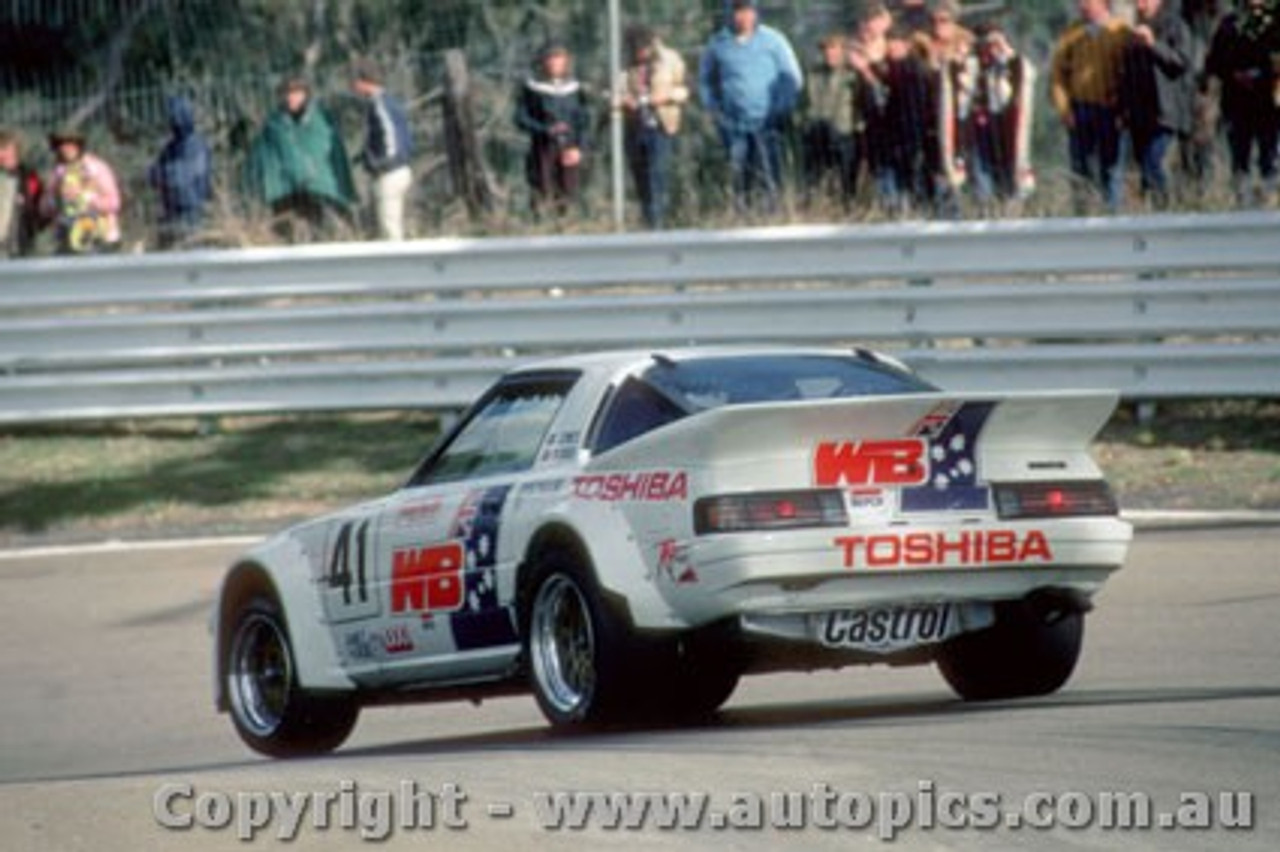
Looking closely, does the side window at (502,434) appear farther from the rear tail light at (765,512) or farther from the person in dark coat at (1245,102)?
the person in dark coat at (1245,102)

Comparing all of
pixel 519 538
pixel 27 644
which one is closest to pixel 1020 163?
pixel 27 644

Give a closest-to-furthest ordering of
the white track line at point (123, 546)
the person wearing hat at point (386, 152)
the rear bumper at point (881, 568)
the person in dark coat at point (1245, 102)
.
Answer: the rear bumper at point (881, 568) → the white track line at point (123, 546) → the person in dark coat at point (1245, 102) → the person wearing hat at point (386, 152)

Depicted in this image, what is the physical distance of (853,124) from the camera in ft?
69.3

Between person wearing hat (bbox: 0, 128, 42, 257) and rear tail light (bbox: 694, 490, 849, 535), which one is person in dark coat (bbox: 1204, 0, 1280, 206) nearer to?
person wearing hat (bbox: 0, 128, 42, 257)

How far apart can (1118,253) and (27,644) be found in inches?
274

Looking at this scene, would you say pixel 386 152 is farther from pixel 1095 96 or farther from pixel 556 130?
pixel 1095 96

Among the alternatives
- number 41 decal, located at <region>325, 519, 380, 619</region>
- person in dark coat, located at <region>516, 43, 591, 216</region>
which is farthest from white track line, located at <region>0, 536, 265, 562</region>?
number 41 decal, located at <region>325, 519, 380, 619</region>

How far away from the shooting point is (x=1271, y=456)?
1881 cm

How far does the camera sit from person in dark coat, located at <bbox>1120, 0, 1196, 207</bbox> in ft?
66.7

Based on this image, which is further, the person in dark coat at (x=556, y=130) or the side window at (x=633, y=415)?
the person in dark coat at (x=556, y=130)

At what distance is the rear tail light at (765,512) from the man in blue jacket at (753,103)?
10.7 meters

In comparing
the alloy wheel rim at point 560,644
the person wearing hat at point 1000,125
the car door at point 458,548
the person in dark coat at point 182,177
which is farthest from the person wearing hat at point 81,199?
the alloy wheel rim at point 560,644

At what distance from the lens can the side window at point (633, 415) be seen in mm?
11172

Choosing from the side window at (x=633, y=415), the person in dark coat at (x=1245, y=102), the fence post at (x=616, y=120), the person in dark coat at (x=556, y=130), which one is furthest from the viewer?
A: the person in dark coat at (x=556, y=130)
